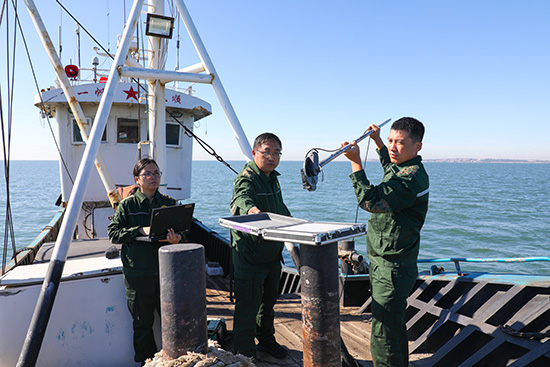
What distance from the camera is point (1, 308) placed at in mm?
3217

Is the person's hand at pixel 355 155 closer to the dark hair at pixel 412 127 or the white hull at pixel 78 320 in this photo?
the dark hair at pixel 412 127

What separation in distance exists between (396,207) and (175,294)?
1.56 metres

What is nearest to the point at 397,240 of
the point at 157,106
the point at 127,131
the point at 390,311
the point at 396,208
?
the point at 396,208

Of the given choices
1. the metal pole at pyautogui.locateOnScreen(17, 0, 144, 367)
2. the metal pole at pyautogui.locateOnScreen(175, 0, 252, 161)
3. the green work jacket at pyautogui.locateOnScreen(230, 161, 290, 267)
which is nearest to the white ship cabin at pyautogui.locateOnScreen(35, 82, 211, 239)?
the metal pole at pyautogui.locateOnScreen(175, 0, 252, 161)

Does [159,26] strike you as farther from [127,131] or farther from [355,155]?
[127,131]

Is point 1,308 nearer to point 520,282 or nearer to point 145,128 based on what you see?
point 520,282

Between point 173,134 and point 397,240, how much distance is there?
27.2 ft

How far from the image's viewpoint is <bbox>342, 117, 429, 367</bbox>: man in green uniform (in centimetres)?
277

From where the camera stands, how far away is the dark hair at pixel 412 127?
2.88 meters

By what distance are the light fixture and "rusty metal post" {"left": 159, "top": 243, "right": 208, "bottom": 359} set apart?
11.6 ft

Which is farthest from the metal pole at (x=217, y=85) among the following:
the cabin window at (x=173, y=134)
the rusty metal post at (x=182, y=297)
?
the cabin window at (x=173, y=134)

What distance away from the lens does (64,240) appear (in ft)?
10.7

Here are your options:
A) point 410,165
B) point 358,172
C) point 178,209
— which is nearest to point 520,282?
point 410,165

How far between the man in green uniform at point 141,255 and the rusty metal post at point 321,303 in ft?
5.19
